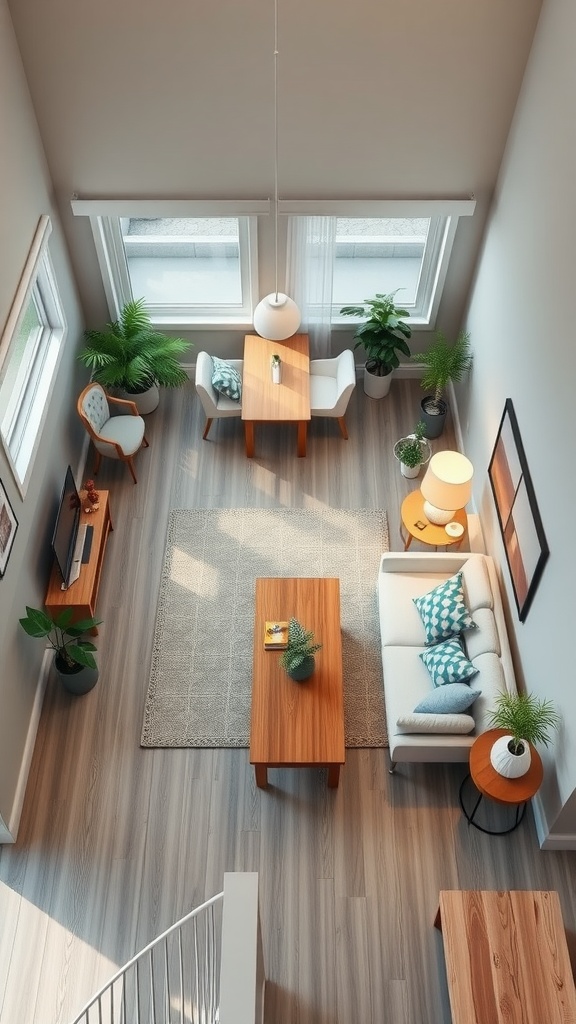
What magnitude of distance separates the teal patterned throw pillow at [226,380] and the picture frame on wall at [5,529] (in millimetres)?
2238

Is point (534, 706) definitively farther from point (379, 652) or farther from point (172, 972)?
point (172, 972)

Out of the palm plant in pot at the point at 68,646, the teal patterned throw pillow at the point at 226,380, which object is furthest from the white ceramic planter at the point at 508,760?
the teal patterned throw pillow at the point at 226,380

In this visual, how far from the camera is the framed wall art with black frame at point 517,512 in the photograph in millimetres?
4641

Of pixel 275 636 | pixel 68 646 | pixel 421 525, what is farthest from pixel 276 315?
pixel 68 646

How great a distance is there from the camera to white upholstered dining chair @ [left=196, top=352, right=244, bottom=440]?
6.33 m

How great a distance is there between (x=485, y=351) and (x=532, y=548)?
194 cm

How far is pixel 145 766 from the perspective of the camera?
509 cm

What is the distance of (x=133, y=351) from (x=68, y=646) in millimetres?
2518

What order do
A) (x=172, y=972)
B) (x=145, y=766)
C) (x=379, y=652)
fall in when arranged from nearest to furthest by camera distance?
(x=172, y=972) < (x=145, y=766) < (x=379, y=652)

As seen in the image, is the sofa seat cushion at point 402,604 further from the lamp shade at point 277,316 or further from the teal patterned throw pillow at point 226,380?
the teal patterned throw pillow at point 226,380

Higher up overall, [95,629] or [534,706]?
[95,629]

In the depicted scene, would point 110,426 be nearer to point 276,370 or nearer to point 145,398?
point 145,398

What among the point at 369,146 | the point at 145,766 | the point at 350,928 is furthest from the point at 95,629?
the point at 369,146

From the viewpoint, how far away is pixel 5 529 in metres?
4.61
